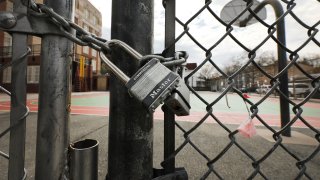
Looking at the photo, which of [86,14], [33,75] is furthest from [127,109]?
[86,14]

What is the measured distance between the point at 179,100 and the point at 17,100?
0.44m

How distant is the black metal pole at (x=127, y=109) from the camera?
0.57 m

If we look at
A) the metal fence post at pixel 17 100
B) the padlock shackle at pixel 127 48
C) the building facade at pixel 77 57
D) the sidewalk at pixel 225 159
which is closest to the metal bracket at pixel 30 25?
the metal fence post at pixel 17 100

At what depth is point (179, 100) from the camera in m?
0.54

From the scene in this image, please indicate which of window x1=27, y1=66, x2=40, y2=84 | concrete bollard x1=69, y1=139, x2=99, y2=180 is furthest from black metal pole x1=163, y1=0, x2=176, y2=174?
window x1=27, y1=66, x2=40, y2=84

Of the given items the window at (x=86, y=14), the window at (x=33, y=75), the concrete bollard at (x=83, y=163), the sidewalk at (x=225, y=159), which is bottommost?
the sidewalk at (x=225, y=159)

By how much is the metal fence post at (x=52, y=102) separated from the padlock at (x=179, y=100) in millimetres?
312

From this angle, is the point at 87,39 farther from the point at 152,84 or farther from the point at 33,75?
the point at 33,75

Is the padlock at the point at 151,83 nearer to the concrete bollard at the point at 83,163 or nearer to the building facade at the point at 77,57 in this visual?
the concrete bollard at the point at 83,163

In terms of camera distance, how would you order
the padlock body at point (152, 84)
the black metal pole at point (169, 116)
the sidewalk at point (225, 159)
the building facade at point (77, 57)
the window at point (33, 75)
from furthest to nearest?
the window at point (33, 75) < the building facade at point (77, 57) < the sidewalk at point (225, 159) < the black metal pole at point (169, 116) < the padlock body at point (152, 84)

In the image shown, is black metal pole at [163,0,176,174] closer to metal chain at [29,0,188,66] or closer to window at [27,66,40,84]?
metal chain at [29,0,188,66]

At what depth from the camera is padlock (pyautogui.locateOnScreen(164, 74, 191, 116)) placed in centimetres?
53

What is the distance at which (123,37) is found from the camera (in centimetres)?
57

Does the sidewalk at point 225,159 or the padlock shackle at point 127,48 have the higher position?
the padlock shackle at point 127,48
